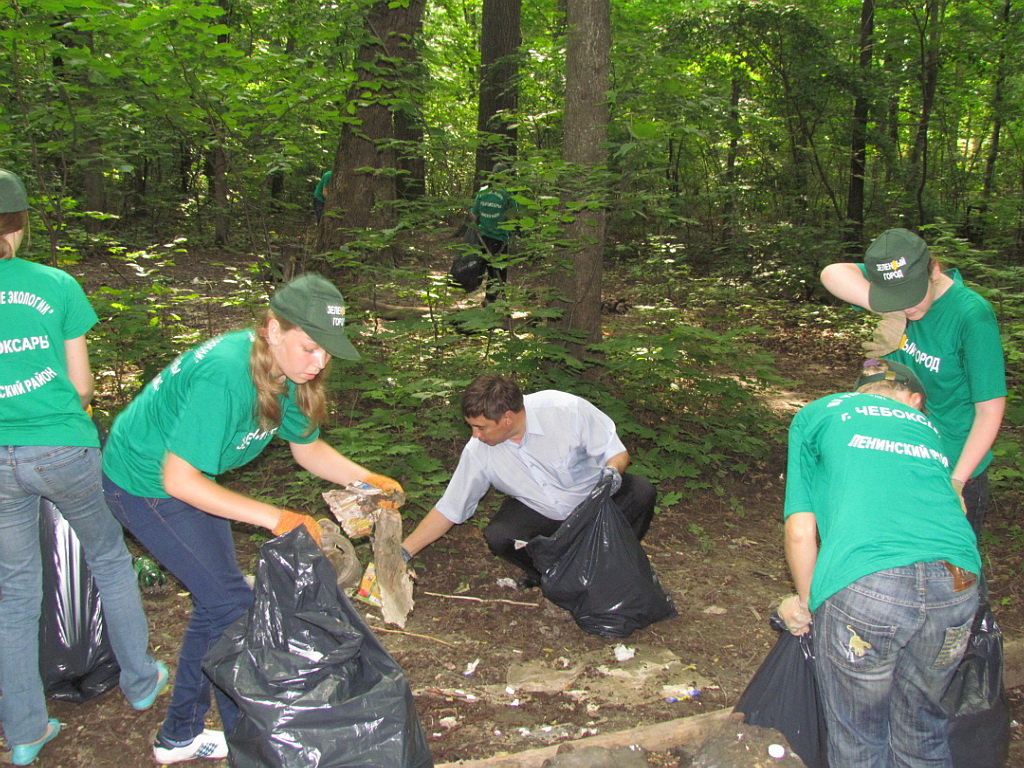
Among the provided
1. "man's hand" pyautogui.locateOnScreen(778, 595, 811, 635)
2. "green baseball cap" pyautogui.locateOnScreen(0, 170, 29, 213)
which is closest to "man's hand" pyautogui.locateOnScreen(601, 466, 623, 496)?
"man's hand" pyautogui.locateOnScreen(778, 595, 811, 635)

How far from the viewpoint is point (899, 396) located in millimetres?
2076

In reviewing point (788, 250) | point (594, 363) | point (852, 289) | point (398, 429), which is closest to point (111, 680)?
point (398, 429)

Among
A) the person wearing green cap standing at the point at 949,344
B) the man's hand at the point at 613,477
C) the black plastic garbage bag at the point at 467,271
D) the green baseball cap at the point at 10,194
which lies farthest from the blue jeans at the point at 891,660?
the black plastic garbage bag at the point at 467,271

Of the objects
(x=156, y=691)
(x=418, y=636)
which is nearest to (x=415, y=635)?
(x=418, y=636)

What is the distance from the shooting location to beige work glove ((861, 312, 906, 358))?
2797mm

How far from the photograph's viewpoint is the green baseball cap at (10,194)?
2183 millimetres

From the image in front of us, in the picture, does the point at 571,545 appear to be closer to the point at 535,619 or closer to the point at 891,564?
the point at 535,619

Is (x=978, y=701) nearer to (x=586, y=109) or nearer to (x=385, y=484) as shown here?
(x=385, y=484)

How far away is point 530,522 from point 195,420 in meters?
1.90

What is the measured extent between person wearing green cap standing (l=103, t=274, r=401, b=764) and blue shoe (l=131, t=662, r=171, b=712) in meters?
0.29

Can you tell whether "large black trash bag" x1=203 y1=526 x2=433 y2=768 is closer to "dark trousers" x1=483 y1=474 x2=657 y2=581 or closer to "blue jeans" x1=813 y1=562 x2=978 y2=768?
"blue jeans" x1=813 y1=562 x2=978 y2=768

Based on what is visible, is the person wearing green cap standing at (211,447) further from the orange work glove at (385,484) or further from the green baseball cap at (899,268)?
the green baseball cap at (899,268)

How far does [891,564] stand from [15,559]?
2.51 metres

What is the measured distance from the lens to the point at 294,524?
2.09 meters
